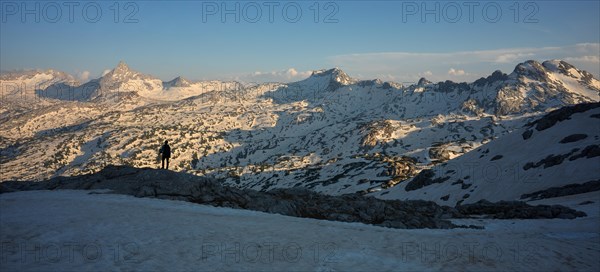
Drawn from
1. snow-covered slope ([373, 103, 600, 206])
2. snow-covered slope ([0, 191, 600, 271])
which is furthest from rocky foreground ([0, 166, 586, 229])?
snow-covered slope ([373, 103, 600, 206])

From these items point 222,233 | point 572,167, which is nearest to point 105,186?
point 222,233

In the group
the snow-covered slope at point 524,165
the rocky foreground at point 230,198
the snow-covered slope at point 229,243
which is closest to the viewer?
the snow-covered slope at point 229,243

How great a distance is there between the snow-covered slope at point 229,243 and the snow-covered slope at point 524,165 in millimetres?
37178

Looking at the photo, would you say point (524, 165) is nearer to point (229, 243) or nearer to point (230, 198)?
point (230, 198)

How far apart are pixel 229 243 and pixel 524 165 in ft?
227

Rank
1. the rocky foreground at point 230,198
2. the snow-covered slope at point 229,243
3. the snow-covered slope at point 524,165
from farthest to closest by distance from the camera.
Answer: the snow-covered slope at point 524,165
the rocky foreground at point 230,198
the snow-covered slope at point 229,243

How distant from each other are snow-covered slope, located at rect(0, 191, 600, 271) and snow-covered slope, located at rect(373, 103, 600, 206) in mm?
37178

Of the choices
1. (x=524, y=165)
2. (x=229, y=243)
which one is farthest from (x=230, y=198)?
(x=524, y=165)

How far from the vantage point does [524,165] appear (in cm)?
6906

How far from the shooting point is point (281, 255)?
59.7ft

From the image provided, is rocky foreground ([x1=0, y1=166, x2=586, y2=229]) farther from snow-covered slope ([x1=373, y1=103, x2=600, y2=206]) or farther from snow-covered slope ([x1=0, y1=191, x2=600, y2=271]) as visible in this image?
snow-covered slope ([x1=373, y1=103, x2=600, y2=206])

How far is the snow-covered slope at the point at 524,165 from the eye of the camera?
5809 cm

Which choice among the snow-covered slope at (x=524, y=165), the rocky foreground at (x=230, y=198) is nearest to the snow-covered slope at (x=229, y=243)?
the rocky foreground at (x=230, y=198)

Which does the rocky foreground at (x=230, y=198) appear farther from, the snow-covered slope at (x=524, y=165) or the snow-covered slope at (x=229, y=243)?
the snow-covered slope at (x=524, y=165)
